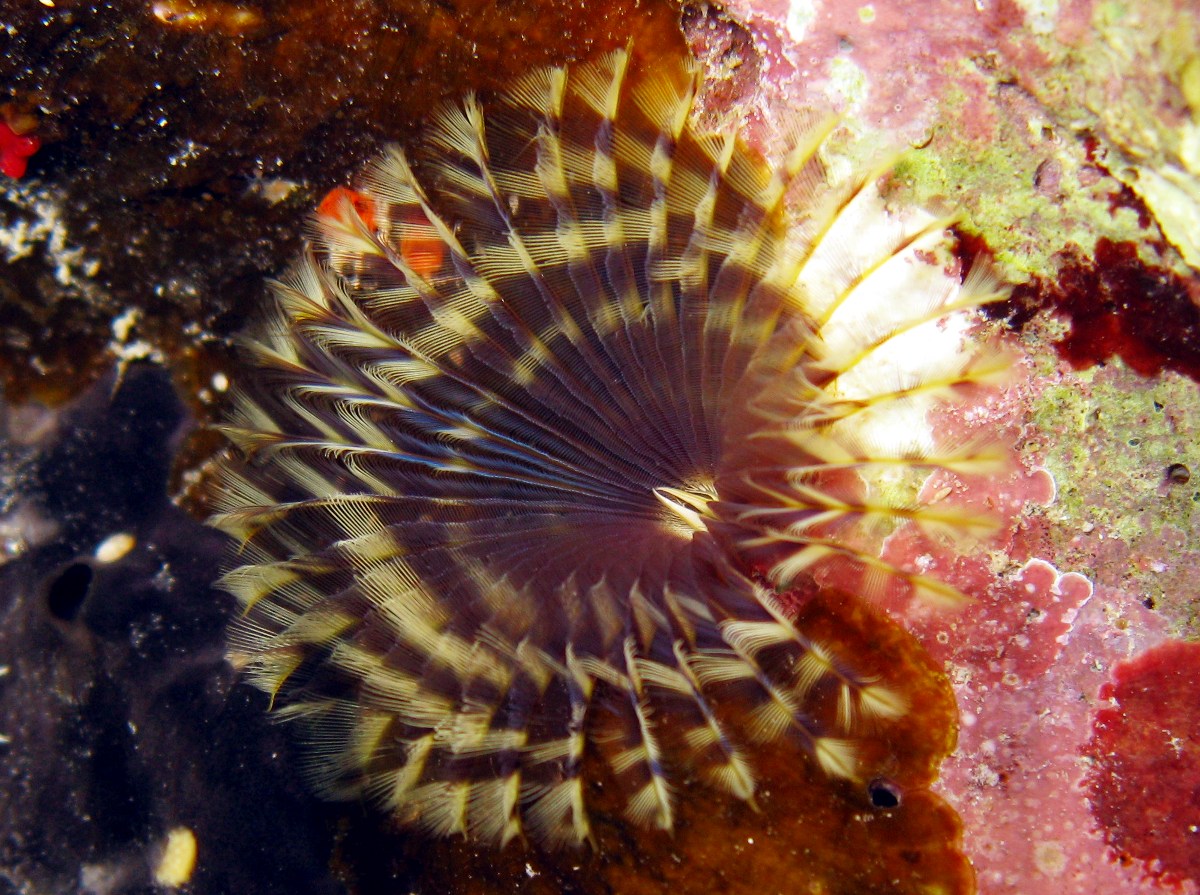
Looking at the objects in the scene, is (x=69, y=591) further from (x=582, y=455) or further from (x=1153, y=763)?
(x=1153, y=763)

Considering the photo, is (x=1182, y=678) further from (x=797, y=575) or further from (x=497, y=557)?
(x=497, y=557)

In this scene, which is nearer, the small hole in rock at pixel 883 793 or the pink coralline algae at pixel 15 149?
the small hole in rock at pixel 883 793

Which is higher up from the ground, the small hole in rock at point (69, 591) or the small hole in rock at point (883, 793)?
the small hole in rock at point (883, 793)

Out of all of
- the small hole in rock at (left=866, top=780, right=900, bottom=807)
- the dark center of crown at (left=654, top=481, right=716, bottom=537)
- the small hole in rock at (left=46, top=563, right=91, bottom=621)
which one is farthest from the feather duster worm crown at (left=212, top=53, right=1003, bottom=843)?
the small hole in rock at (left=46, top=563, right=91, bottom=621)

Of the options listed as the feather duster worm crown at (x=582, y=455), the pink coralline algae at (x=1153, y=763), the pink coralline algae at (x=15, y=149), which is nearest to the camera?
the pink coralline algae at (x=1153, y=763)

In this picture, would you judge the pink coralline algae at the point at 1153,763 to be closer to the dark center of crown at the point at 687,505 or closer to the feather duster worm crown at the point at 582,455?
the feather duster worm crown at the point at 582,455

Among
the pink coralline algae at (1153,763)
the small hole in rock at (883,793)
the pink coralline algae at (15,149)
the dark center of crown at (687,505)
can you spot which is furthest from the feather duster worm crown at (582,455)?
the pink coralline algae at (15,149)
